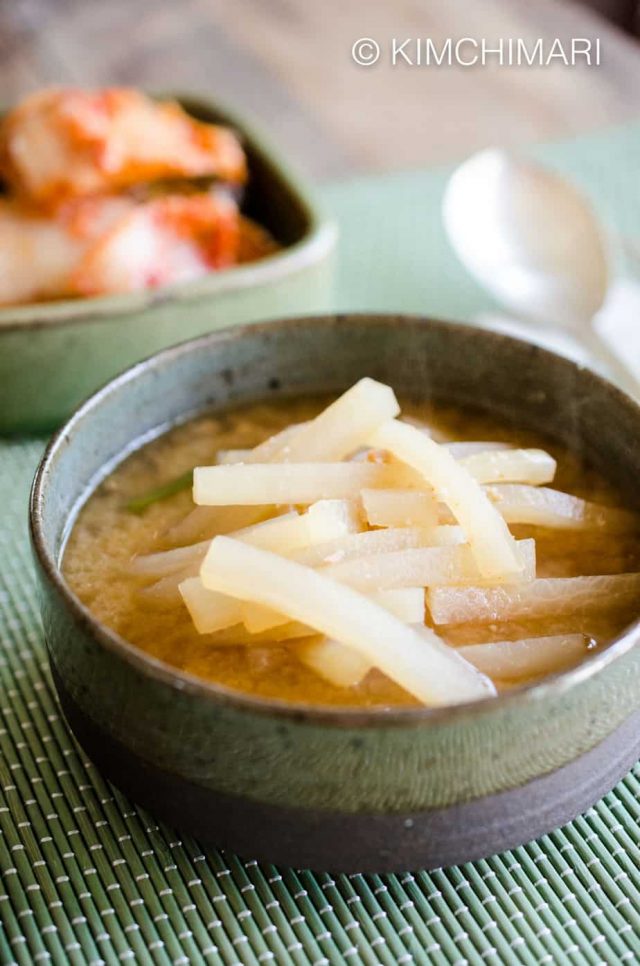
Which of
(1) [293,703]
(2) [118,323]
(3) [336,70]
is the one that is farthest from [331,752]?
(3) [336,70]

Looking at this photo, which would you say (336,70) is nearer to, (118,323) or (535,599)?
(118,323)

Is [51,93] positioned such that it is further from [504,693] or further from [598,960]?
[598,960]

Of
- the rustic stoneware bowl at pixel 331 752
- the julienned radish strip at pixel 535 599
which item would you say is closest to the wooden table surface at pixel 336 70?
the julienned radish strip at pixel 535 599

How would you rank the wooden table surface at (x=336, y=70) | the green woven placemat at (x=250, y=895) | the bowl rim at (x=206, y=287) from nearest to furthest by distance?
1. the green woven placemat at (x=250, y=895)
2. the bowl rim at (x=206, y=287)
3. the wooden table surface at (x=336, y=70)

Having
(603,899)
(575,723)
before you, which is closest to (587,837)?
(603,899)

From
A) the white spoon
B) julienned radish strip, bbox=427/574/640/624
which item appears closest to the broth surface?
julienned radish strip, bbox=427/574/640/624

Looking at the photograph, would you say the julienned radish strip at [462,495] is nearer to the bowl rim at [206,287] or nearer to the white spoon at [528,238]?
the bowl rim at [206,287]
